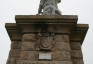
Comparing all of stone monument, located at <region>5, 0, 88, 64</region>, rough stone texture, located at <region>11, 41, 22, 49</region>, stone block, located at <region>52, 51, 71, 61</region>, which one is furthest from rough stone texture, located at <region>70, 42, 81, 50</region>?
rough stone texture, located at <region>11, 41, 22, 49</region>

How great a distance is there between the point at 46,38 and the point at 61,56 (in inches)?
28.6

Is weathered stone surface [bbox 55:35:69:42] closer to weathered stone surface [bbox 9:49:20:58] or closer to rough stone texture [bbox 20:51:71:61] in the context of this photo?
rough stone texture [bbox 20:51:71:61]

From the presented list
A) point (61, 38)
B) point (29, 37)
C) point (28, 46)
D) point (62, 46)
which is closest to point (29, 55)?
point (28, 46)

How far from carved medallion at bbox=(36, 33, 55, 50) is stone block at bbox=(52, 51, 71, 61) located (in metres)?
0.26

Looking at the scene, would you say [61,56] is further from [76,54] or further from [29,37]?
[29,37]

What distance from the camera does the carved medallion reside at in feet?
18.7

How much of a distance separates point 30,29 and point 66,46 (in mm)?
1271

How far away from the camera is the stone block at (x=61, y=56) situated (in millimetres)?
5539

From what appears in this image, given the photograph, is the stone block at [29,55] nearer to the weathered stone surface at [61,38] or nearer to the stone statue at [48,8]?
the weathered stone surface at [61,38]

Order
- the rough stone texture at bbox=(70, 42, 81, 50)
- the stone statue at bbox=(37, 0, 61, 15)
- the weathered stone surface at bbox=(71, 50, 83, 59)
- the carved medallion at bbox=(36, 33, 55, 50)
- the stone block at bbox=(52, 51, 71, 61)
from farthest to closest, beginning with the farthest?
the stone statue at bbox=(37, 0, 61, 15), the rough stone texture at bbox=(70, 42, 81, 50), the weathered stone surface at bbox=(71, 50, 83, 59), the carved medallion at bbox=(36, 33, 55, 50), the stone block at bbox=(52, 51, 71, 61)

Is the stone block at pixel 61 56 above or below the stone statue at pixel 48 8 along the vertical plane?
below

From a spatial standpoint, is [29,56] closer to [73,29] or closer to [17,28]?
[17,28]

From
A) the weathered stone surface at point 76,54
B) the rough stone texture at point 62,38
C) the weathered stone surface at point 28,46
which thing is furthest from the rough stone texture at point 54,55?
the weathered stone surface at point 76,54

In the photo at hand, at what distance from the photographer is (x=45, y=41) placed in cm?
580
